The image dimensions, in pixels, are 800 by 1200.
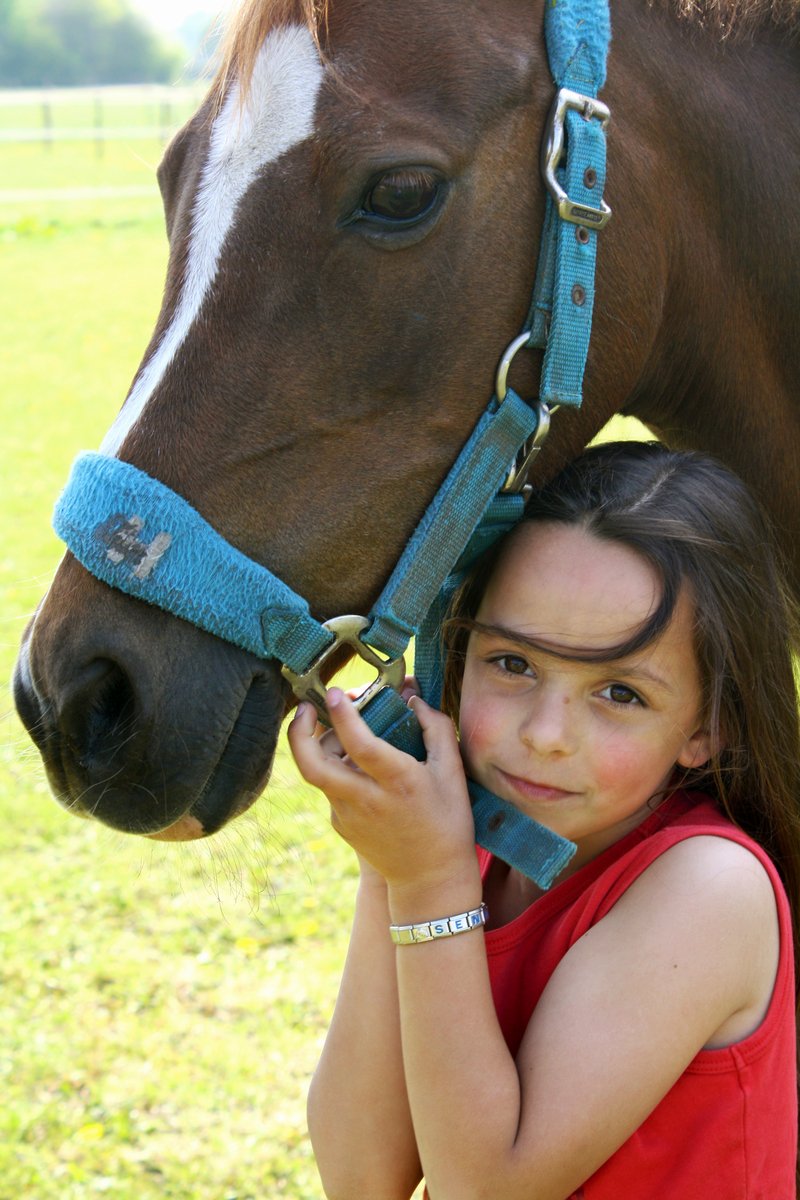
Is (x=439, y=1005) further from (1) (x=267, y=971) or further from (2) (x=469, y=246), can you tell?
(1) (x=267, y=971)

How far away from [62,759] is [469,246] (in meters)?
0.87

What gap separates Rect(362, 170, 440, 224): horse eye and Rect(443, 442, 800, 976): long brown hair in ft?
1.47

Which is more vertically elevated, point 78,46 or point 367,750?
point 367,750

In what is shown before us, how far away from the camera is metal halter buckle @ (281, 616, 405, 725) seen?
5.32 ft

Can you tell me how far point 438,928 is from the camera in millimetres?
1523

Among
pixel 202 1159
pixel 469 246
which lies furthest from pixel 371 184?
pixel 202 1159

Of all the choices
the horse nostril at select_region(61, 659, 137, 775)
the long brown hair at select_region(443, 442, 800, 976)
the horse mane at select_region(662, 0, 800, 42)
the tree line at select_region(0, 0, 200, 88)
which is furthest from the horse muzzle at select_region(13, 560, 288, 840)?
the tree line at select_region(0, 0, 200, 88)

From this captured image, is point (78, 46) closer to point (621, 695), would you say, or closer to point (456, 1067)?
point (621, 695)

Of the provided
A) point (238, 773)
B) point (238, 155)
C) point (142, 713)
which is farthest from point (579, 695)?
point (238, 155)

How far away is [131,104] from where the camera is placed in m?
31.9

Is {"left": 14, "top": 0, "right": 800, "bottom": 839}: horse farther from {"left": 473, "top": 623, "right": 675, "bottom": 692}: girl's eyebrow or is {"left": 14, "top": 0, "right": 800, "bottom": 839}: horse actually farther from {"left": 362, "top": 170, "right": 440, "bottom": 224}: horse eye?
{"left": 473, "top": 623, "right": 675, "bottom": 692}: girl's eyebrow

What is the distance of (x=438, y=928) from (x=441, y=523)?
0.53 metres

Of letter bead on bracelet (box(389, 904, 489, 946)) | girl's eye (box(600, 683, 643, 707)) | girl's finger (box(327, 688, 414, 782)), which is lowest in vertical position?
letter bead on bracelet (box(389, 904, 489, 946))

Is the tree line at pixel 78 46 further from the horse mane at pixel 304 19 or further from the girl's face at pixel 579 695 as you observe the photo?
the girl's face at pixel 579 695
